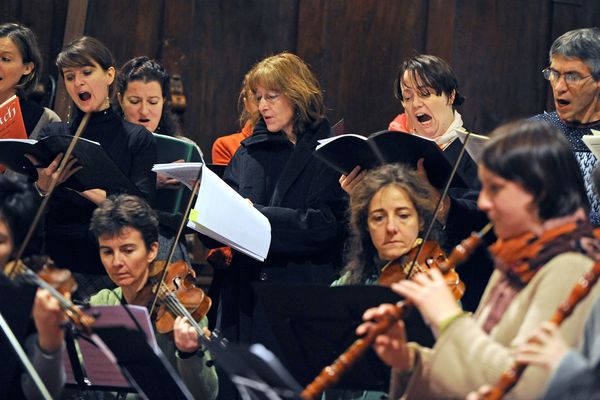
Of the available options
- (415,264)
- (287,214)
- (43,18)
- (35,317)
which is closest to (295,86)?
(287,214)

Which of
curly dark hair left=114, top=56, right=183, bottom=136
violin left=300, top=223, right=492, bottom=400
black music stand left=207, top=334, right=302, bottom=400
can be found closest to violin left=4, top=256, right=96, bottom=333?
black music stand left=207, top=334, right=302, bottom=400

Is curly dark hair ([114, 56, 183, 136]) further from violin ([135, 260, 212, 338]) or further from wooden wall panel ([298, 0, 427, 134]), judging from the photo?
violin ([135, 260, 212, 338])

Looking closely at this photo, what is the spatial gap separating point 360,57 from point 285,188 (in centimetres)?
146

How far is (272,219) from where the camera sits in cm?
454

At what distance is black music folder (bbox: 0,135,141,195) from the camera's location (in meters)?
4.38

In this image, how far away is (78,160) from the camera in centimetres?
449

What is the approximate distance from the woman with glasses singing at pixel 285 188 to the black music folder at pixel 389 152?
31cm

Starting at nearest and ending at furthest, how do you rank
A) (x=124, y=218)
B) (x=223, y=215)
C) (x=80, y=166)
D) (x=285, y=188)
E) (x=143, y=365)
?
(x=143, y=365) → (x=223, y=215) → (x=124, y=218) → (x=80, y=166) → (x=285, y=188)

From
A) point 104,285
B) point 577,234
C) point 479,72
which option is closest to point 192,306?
point 104,285

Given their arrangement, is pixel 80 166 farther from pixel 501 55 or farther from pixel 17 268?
pixel 501 55

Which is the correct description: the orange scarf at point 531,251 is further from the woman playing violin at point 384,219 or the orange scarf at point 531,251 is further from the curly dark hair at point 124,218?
the curly dark hair at point 124,218

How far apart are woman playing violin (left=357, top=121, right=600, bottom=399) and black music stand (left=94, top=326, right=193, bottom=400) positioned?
994 millimetres

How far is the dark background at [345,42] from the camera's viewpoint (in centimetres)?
587

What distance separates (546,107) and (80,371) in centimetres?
285
